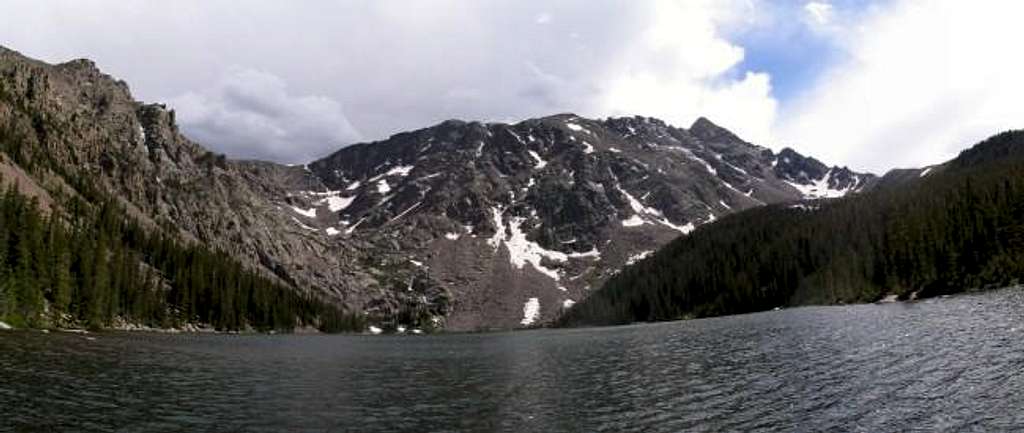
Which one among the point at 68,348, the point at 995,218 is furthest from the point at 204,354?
the point at 995,218

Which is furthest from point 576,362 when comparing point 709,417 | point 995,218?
point 995,218

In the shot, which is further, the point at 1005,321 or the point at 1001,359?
the point at 1005,321

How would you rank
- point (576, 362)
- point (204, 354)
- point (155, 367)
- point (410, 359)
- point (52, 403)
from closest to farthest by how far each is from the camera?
1. point (52, 403)
2. point (155, 367)
3. point (576, 362)
4. point (204, 354)
5. point (410, 359)

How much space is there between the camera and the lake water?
3962 centimetres

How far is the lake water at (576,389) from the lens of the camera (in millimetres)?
39625

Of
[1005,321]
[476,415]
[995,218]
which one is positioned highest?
[995,218]

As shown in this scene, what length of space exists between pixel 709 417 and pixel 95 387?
40.8 m

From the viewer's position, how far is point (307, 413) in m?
46.6

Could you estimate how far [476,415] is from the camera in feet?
153

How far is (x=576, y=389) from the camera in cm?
5834

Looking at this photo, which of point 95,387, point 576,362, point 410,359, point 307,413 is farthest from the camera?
point 410,359

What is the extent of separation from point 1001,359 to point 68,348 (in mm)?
85255

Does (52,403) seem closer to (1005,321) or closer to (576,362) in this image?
(576,362)

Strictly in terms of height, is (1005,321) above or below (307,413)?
above
